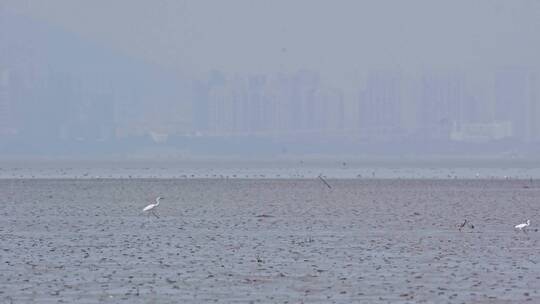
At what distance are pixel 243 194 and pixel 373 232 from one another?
29033 mm

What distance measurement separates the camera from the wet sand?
958 inches

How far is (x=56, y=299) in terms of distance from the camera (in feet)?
76.7

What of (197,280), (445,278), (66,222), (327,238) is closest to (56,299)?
(197,280)

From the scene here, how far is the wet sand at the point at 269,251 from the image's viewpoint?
24328mm

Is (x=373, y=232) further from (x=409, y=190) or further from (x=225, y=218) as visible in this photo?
(x=409, y=190)

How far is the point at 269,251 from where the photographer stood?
3222cm

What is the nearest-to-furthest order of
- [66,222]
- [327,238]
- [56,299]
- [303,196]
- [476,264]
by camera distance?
[56,299] < [476,264] < [327,238] < [66,222] < [303,196]

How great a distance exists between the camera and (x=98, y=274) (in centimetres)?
2688

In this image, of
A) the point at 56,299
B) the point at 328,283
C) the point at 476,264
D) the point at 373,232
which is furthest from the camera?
the point at 373,232

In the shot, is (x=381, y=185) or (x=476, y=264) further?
(x=381, y=185)

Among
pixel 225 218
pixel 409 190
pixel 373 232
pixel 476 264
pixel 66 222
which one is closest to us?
pixel 476 264

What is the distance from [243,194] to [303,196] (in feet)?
13.3

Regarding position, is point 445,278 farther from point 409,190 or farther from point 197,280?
point 409,190

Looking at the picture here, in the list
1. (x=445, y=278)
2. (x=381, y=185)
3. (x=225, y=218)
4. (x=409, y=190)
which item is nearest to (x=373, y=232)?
(x=225, y=218)
